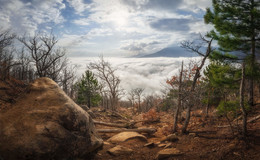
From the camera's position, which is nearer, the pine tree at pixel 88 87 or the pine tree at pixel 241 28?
the pine tree at pixel 241 28

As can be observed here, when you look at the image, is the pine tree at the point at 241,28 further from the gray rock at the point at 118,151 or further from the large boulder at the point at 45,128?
the large boulder at the point at 45,128

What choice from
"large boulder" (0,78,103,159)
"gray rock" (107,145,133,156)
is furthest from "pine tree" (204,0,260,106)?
"large boulder" (0,78,103,159)

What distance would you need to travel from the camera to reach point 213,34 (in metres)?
10.8

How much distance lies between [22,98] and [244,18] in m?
12.3

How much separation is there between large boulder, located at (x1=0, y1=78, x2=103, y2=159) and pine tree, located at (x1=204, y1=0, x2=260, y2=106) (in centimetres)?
977

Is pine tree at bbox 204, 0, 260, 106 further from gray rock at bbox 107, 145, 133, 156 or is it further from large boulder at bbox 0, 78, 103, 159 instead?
large boulder at bbox 0, 78, 103, 159

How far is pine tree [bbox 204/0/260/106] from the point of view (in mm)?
9398

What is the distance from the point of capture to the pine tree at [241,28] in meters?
9.40

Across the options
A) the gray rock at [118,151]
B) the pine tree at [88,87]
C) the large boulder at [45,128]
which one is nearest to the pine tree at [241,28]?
the gray rock at [118,151]

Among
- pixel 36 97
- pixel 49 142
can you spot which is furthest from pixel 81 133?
pixel 36 97

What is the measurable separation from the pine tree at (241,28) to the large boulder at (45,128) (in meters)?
9.77

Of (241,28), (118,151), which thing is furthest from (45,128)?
(241,28)

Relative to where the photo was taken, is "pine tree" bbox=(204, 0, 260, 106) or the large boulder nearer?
the large boulder

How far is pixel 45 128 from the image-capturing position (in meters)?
4.65
